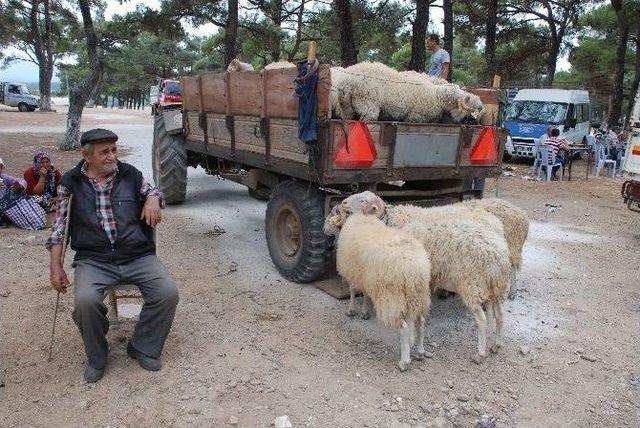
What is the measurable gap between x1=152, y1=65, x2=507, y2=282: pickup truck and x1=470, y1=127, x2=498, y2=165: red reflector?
1 cm

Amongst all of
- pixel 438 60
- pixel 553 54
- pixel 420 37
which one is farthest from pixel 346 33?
pixel 553 54

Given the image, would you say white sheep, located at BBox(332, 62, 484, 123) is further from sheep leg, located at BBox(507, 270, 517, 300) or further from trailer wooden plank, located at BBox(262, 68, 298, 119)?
sheep leg, located at BBox(507, 270, 517, 300)

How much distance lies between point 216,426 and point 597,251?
588 cm

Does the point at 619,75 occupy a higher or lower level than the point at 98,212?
higher

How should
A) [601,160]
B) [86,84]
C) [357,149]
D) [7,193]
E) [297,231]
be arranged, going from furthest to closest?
[86,84], [601,160], [7,193], [297,231], [357,149]

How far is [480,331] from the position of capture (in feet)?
12.3

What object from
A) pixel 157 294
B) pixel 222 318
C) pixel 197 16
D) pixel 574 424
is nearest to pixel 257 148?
pixel 222 318

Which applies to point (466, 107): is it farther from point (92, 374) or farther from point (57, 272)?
point (92, 374)

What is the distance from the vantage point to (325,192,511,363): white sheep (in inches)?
145

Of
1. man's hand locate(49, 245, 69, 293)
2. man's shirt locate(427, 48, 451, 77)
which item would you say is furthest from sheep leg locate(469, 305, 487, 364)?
man's shirt locate(427, 48, 451, 77)

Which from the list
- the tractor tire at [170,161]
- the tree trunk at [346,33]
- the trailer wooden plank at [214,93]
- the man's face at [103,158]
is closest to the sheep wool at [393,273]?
the man's face at [103,158]

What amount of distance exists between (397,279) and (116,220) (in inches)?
79.9

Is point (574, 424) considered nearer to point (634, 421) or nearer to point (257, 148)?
point (634, 421)

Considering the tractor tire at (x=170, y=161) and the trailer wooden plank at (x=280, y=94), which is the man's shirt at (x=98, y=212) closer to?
the trailer wooden plank at (x=280, y=94)
